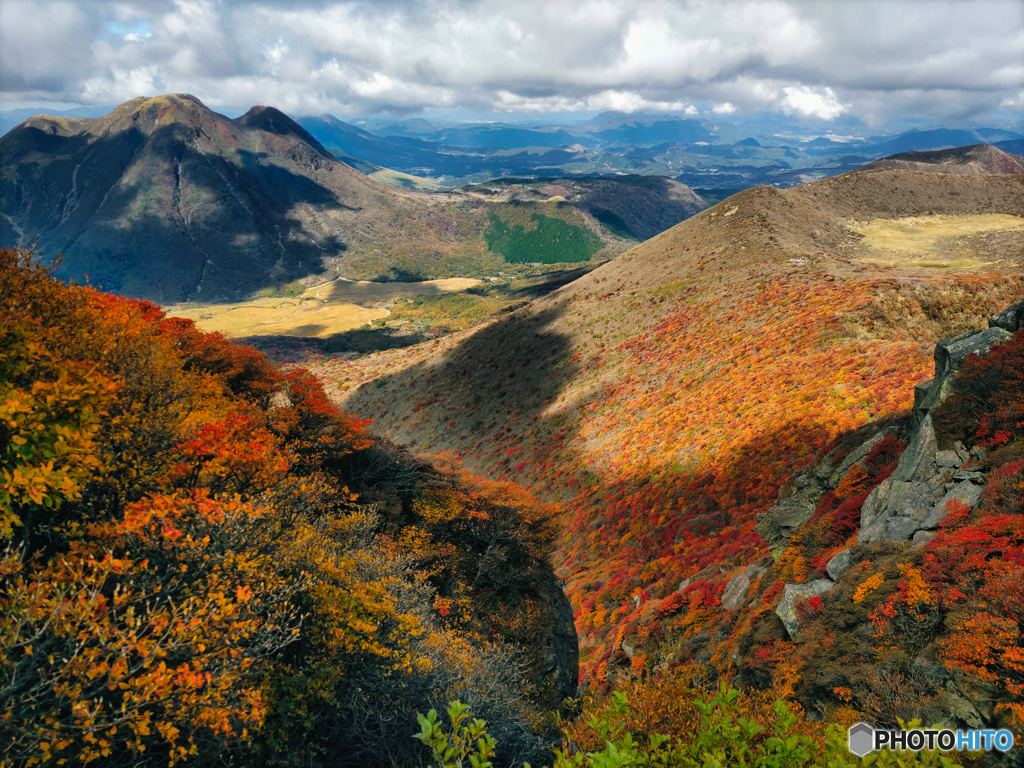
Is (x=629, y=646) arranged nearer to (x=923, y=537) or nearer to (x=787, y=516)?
(x=787, y=516)

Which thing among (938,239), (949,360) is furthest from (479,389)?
(938,239)

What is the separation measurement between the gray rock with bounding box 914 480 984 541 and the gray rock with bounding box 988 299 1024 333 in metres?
8.01

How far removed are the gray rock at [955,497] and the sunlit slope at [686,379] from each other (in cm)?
832

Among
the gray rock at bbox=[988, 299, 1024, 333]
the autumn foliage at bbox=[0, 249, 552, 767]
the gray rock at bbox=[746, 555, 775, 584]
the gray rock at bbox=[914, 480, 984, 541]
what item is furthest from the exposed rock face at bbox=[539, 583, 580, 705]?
the gray rock at bbox=[988, 299, 1024, 333]

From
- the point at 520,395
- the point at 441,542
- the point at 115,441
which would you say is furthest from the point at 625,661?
the point at 520,395

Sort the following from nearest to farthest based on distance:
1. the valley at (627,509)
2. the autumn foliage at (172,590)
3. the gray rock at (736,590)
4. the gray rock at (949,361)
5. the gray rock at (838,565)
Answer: the autumn foliage at (172,590) < the valley at (627,509) < the gray rock at (838,565) < the gray rock at (949,361) < the gray rock at (736,590)

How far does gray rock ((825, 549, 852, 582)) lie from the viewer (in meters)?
14.5

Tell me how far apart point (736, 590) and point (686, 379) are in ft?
89.0

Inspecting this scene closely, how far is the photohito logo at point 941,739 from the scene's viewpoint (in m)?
7.43

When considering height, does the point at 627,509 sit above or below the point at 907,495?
below

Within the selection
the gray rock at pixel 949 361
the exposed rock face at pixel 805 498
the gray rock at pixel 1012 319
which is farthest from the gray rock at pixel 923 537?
the gray rock at pixel 1012 319

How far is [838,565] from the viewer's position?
14.8m

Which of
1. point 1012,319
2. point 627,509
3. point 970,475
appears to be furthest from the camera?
point 627,509

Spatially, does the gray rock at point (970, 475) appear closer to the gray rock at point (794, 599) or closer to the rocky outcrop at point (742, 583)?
the gray rock at point (794, 599)
